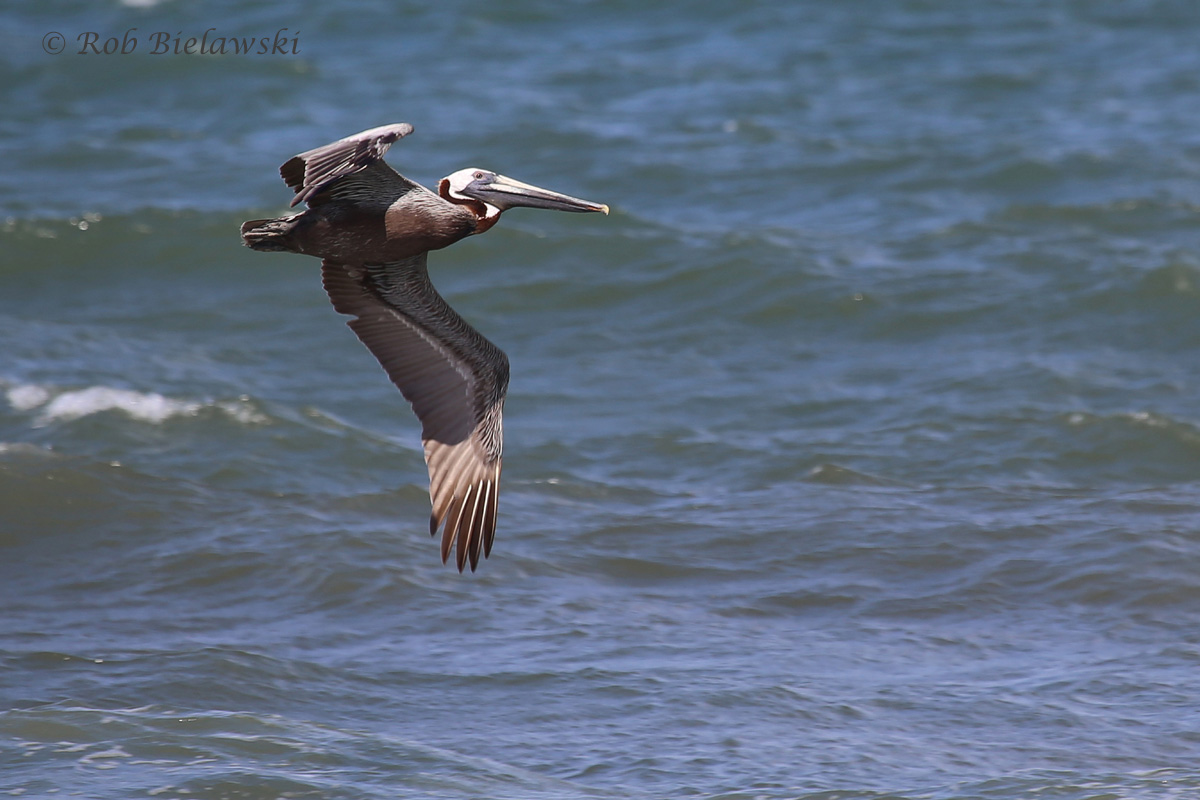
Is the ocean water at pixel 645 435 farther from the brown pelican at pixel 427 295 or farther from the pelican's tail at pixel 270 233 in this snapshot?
the pelican's tail at pixel 270 233

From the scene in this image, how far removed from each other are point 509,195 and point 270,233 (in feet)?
2.92

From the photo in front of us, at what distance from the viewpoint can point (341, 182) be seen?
604 cm

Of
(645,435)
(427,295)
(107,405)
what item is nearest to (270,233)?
(427,295)

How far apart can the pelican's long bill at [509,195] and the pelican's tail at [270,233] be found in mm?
665

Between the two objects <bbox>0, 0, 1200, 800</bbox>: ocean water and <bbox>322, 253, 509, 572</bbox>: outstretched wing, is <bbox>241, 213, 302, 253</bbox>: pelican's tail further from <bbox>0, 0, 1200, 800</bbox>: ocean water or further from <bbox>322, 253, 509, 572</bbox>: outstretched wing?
<bbox>0, 0, 1200, 800</bbox>: ocean water

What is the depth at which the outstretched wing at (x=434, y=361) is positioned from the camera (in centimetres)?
658

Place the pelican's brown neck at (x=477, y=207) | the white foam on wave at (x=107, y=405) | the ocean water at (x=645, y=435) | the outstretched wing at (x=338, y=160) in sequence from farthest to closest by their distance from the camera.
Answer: the white foam on wave at (x=107, y=405) < the ocean water at (x=645, y=435) < the pelican's brown neck at (x=477, y=207) < the outstretched wing at (x=338, y=160)

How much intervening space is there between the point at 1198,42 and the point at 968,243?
20.5 ft

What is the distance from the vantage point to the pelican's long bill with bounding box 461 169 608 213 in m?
6.03

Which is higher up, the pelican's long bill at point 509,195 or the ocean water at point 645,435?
the pelican's long bill at point 509,195

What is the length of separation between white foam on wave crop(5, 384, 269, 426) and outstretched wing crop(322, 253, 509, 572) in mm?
3236

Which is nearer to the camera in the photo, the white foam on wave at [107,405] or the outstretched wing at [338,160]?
the outstretched wing at [338,160]

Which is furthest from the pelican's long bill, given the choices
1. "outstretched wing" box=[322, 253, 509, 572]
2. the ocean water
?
the ocean water

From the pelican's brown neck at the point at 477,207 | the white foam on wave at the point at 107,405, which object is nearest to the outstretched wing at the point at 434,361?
the pelican's brown neck at the point at 477,207
